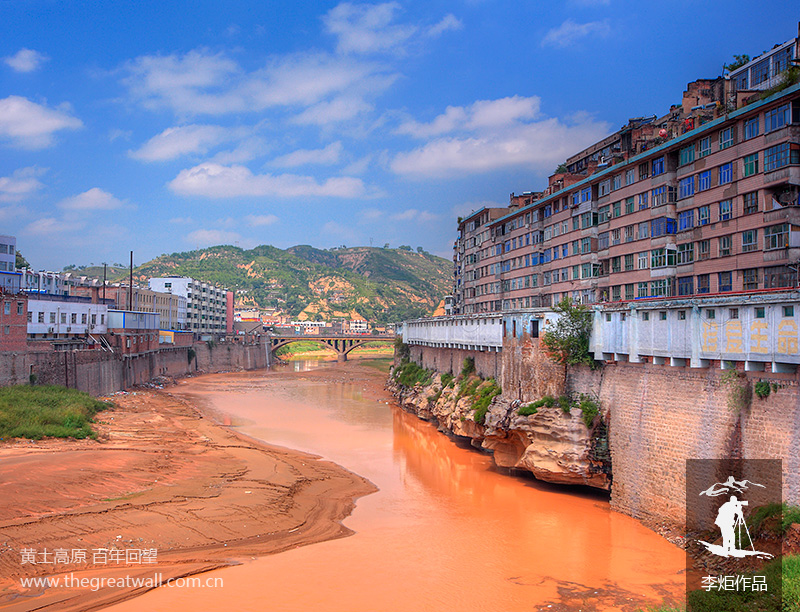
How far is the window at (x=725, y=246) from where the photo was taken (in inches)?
1329

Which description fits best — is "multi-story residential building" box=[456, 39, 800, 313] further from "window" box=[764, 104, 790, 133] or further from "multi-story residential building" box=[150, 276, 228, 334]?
"multi-story residential building" box=[150, 276, 228, 334]

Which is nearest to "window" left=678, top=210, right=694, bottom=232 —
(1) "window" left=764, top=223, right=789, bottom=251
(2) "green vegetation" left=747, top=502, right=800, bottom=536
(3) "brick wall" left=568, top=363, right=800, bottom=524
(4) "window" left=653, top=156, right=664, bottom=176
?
(4) "window" left=653, top=156, right=664, bottom=176

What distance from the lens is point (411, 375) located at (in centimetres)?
6644

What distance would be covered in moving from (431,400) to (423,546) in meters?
29.3

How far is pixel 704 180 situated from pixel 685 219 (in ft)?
9.58

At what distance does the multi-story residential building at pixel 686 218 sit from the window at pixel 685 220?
0.23 ft

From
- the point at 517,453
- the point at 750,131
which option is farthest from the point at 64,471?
the point at 750,131

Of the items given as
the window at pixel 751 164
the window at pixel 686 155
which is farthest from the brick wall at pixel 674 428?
the window at pixel 686 155

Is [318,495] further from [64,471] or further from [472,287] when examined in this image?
[472,287]

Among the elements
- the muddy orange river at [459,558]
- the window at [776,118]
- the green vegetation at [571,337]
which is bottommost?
the muddy orange river at [459,558]

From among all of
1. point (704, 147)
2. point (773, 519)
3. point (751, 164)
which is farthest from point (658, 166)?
point (773, 519)

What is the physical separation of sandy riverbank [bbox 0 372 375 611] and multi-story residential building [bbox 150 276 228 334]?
326ft

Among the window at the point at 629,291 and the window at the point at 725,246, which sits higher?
the window at the point at 725,246

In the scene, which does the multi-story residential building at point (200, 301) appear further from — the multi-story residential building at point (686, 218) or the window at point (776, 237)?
the window at point (776, 237)
